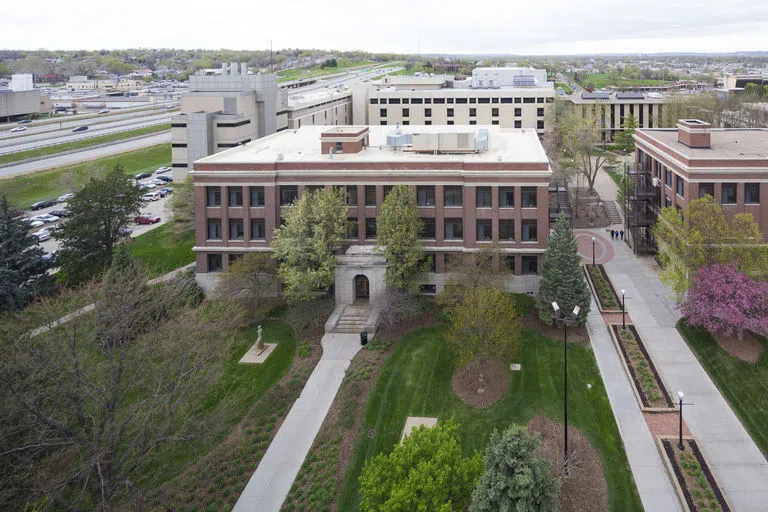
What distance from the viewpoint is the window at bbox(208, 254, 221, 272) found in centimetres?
5175

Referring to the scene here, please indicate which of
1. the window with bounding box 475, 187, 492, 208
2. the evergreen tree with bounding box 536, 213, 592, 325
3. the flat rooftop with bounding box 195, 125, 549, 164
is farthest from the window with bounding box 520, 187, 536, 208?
the evergreen tree with bounding box 536, 213, 592, 325

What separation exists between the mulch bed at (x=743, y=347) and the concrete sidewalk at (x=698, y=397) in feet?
7.23

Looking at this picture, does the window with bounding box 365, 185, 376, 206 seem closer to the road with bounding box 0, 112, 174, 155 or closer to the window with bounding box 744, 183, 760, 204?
the window with bounding box 744, 183, 760, 204

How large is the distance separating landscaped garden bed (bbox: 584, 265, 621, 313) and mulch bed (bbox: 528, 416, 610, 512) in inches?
678

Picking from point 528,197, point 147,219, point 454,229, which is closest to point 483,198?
point 454,229

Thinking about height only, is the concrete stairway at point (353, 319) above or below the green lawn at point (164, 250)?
below

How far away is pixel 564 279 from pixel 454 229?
11106 millimetres

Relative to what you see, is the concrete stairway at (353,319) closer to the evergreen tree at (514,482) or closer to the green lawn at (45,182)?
the evergreen tree at (514,482)

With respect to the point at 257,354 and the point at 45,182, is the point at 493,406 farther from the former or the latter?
the point at 45,182

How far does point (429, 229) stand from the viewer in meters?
49.8

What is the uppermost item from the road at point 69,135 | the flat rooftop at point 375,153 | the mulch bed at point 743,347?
the road at point 69,135

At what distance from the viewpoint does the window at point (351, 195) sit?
5072 cm

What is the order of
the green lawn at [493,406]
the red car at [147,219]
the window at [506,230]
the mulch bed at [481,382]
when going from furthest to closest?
the red car at [147,219], the window at [506,230], the mulch bed at [481,382], the green lawn at [493,406]

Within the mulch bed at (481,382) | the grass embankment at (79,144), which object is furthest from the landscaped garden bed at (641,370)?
the grass embankment at (79,144)
